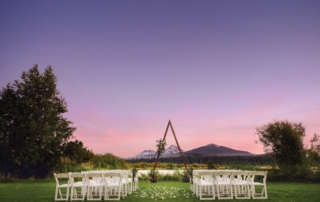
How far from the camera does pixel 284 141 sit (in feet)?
84.9

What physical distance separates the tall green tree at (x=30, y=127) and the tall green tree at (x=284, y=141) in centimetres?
1868

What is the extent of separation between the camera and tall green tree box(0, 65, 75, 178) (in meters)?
23.6

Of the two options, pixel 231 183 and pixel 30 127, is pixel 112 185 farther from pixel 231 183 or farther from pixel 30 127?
pixel 30 127

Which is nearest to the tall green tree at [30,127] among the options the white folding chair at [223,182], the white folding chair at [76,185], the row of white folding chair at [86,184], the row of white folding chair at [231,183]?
the row of white folding chair at [86,184]

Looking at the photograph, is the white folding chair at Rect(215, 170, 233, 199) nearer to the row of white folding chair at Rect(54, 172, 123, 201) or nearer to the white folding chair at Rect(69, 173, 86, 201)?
the row of white folding chair at Rect(54, 172, 123, 201)

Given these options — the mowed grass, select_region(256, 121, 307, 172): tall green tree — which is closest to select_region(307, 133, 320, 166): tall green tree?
select_region(256, 121, 307, 172): tall green tree

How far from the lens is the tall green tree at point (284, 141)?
25.1m

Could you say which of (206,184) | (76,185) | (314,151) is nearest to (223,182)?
(206,184)

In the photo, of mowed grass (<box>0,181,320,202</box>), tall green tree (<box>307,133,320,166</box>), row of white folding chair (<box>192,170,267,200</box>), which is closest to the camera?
row of white folding chair (<box>192,170,267,200</box>)

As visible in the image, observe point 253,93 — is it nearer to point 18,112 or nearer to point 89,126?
point 89,126

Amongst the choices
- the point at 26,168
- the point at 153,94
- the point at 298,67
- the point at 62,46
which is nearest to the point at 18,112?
the point at 26,168

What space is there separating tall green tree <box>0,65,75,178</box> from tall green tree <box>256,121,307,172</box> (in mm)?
18678

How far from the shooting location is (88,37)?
18.4 metres

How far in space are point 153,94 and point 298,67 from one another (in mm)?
10498
